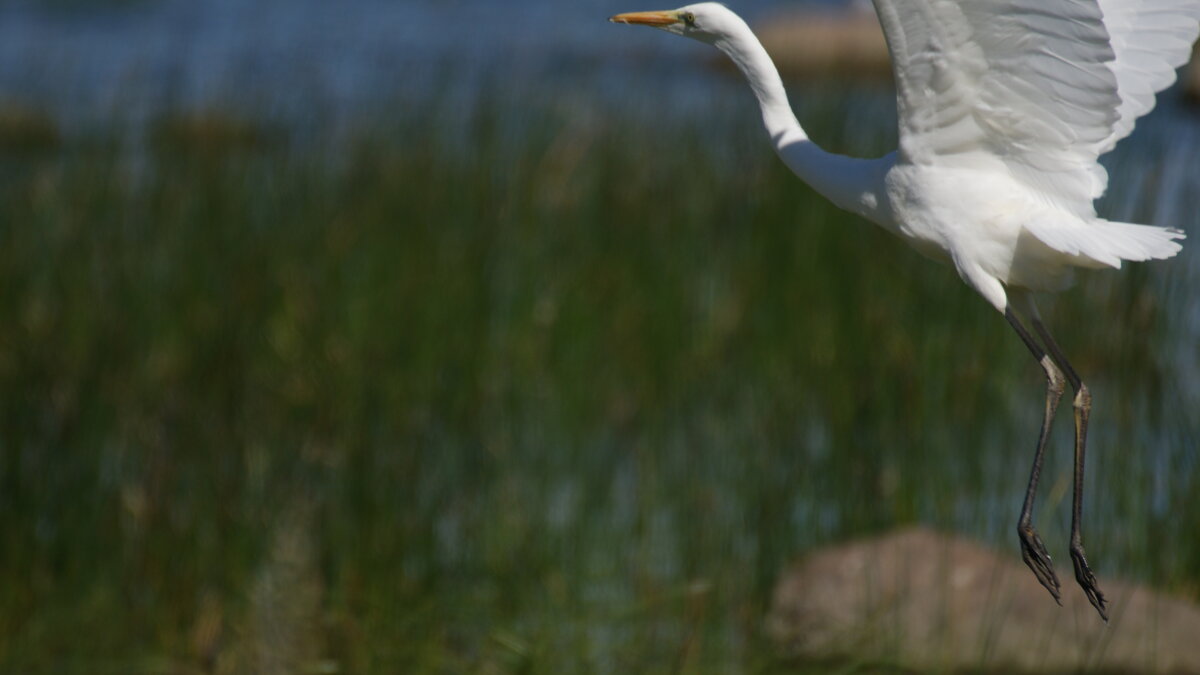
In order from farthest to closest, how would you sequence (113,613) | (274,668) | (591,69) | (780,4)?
(780,4) → (591,69) → (113,613) → (274,668)

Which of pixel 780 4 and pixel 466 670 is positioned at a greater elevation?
pixel 780 4

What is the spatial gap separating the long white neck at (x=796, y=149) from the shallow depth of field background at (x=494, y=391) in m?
1.16

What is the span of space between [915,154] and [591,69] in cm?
454

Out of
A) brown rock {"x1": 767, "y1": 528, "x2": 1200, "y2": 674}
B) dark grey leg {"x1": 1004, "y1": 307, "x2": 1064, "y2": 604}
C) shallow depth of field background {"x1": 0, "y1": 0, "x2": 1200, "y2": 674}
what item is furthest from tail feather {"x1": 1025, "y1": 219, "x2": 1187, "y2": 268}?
brown rock {"x1": 767, "y1": 528, "x2": 1200, "y2": 674}

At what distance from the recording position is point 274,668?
2941 millimetres

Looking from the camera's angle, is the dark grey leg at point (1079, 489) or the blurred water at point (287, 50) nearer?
the dark grey leg at point (1079, 489)

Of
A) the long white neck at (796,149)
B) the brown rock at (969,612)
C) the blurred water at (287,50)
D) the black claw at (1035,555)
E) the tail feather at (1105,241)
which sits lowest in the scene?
the brown rock at (969,612)

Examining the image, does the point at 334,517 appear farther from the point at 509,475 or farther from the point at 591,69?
the point at 591,69

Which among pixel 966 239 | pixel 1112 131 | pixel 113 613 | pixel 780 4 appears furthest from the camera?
pixel 780 4

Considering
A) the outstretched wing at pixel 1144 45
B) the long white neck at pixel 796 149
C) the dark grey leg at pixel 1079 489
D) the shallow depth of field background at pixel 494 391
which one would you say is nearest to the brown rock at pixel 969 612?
the shallow depth of field background at pixel 494 391

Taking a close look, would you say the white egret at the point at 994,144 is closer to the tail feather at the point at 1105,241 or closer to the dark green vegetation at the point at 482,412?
the tail feather at the point at 1105,241

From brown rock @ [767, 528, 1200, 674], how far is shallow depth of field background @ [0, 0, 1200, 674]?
113 mm

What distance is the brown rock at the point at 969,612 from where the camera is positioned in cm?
355

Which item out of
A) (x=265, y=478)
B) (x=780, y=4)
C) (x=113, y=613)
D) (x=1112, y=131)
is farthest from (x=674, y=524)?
(x=780, y=4)
